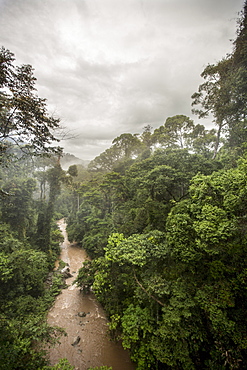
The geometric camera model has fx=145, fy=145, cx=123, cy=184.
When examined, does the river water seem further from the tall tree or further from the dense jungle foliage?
the tall tree

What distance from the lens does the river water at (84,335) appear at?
596 centimetres

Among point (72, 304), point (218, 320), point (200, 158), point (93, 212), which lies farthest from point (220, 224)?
point (93, 212)

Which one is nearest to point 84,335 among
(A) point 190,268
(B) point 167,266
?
(B) point 167,266

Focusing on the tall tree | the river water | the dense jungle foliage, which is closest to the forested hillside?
the dense jungle foliage

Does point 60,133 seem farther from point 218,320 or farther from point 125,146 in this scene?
point 125,146

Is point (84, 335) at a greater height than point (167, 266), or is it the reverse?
point (167, 266)

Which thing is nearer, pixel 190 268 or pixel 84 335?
pixel 190 268

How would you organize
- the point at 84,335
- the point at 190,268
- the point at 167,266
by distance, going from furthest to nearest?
the point at 84,335 → the point at 167,266 → the point at 190,268

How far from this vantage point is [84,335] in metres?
7.05

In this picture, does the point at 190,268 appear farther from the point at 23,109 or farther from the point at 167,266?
the point at 23,109

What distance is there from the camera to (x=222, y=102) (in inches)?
399

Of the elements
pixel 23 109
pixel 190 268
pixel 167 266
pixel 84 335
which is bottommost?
pixel 84 335

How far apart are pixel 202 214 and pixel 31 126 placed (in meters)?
6.40

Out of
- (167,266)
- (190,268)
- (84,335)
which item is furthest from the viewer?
(84,335)
